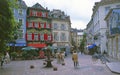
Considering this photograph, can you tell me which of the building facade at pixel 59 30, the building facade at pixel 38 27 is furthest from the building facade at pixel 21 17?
the building facade at pixel 59 30

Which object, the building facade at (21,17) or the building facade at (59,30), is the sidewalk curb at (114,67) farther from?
the building facade at (59,30)

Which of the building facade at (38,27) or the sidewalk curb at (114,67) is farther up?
the building facade at (38,27)

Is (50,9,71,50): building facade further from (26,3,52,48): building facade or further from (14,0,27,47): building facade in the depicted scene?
(14,0,27,47): building facade

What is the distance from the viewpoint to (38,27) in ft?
202

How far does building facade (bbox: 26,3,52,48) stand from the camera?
59.9 m

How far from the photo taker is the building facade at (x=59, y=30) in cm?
6688

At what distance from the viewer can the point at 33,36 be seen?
6047 cm

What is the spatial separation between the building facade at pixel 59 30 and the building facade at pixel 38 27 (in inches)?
121

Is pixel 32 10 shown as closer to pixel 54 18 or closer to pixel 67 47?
pixel 54 18

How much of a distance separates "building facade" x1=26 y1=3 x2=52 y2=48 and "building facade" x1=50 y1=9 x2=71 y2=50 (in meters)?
3.06

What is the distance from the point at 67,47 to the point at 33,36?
581 inches

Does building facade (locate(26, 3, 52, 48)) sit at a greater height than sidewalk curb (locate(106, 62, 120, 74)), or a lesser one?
greater

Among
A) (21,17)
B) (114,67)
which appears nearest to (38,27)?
(21,17)

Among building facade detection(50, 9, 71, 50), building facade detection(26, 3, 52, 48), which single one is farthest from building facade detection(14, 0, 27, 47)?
building facade detection(50, 9, 71, 50)
